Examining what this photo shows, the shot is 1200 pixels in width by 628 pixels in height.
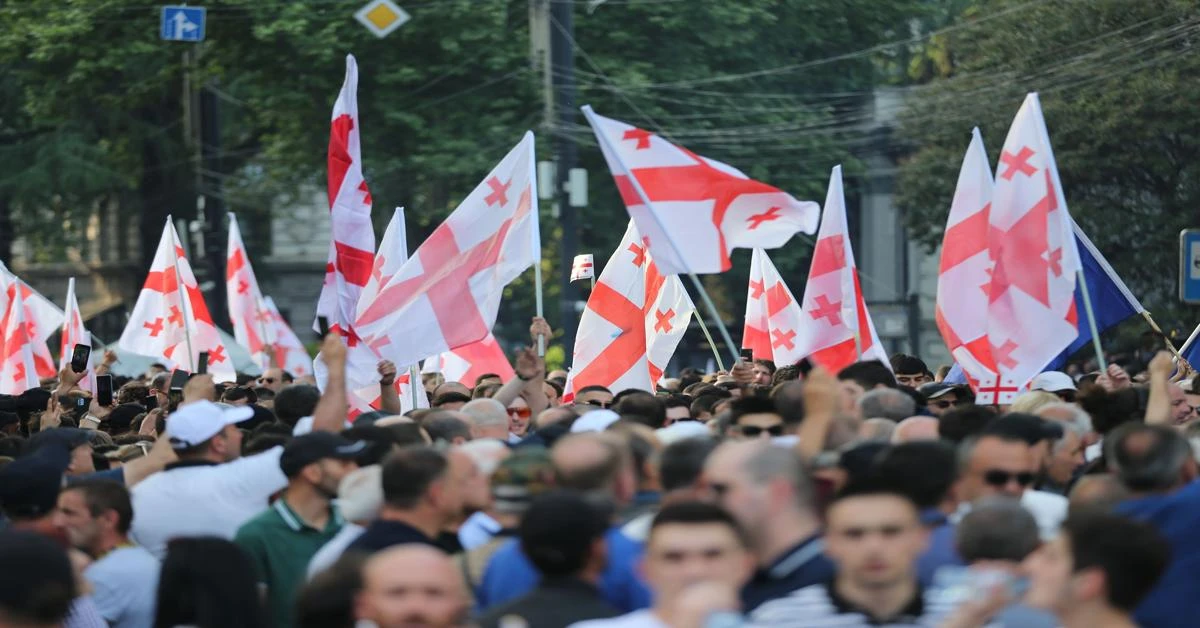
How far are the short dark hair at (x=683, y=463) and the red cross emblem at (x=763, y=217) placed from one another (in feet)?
17.0

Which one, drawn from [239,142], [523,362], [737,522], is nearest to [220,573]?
[737,522]

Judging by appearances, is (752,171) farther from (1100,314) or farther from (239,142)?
(1100,314)

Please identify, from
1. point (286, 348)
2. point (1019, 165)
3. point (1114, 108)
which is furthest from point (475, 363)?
point (1114, 108)

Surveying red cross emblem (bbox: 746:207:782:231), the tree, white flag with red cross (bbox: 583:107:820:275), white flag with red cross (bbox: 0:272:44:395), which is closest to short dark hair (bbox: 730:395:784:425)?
white flag with red cross (bbox: 583:107:820:275)

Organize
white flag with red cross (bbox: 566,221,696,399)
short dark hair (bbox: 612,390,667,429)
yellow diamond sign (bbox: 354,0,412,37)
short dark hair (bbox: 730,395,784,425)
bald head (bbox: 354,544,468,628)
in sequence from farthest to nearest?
yellow diamond sign (bbox: 354,0,412,37), white flag with red cross (bbox: 566,221,696,399), short dark hair (bbox: 612,390,667,429), short dark hair (bbox: 730,395,784,425), bald head (bbox: 354,544,468,628)

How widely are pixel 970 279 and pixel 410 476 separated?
22.4ft

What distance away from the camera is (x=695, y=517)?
4.86m

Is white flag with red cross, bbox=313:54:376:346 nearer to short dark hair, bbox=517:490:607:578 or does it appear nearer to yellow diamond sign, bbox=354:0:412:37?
short dark hair, bbox=517:490:607:578

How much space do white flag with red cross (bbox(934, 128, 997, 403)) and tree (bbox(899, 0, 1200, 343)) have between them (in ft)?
54.7

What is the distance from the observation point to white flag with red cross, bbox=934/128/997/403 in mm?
11625

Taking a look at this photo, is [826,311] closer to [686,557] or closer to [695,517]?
[695,517]

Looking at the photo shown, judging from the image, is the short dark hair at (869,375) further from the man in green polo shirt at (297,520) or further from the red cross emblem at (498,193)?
the man in green polo shirt at (297,520)

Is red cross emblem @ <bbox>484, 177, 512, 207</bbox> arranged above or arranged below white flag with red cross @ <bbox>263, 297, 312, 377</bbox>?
above

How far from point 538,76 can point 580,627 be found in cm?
2489
